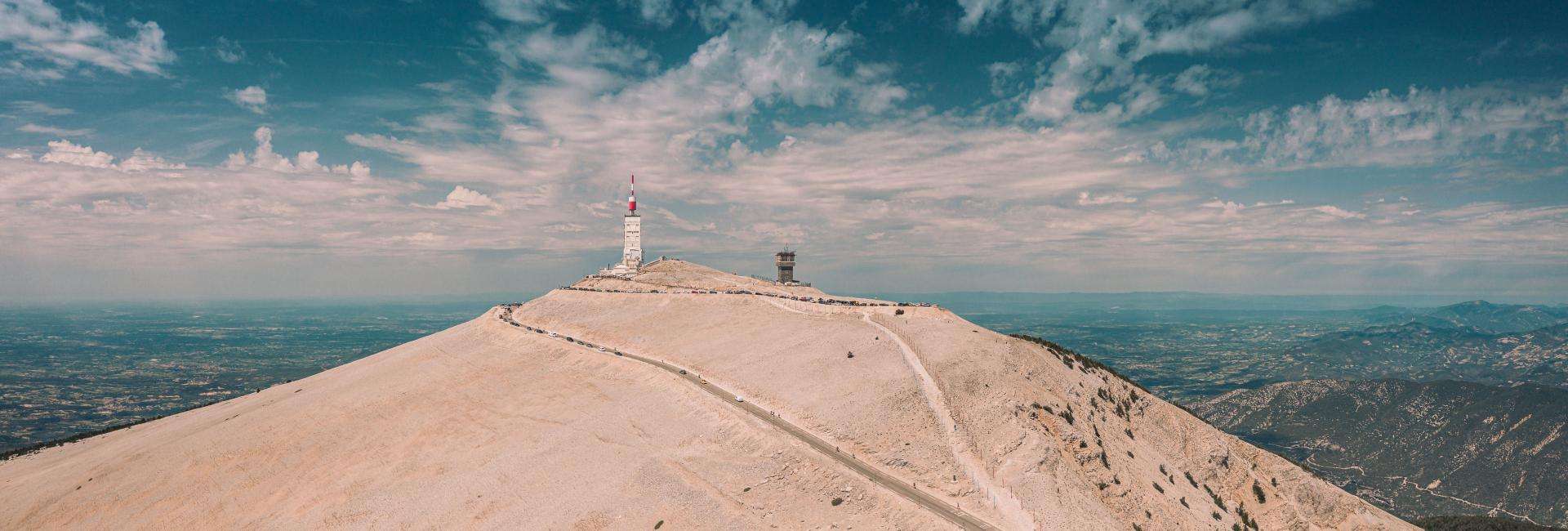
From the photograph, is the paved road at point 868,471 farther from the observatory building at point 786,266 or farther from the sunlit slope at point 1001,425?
the observatory building at point 786,266

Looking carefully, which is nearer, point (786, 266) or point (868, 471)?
point (868, 471)

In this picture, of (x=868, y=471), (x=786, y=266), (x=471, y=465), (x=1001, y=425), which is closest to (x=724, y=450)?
(x=868, y=471)

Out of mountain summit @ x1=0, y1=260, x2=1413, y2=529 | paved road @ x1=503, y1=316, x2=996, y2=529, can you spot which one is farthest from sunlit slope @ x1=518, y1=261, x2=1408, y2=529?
paved road @ x1=503, y1=316, x2=996, y2=529

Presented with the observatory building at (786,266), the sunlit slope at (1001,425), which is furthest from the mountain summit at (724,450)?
the observatory building at (786,266)

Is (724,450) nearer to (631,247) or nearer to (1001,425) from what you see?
(1001,425)

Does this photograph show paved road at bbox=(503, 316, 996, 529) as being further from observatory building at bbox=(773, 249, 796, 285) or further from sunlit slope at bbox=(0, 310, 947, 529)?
observatory building at bbox=(773, 249, 796, 285)

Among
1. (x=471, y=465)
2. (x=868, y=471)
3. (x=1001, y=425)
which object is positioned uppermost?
(x=1001, y=425)

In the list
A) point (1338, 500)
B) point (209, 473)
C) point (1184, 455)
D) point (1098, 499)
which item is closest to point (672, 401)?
point (1098, 499)
